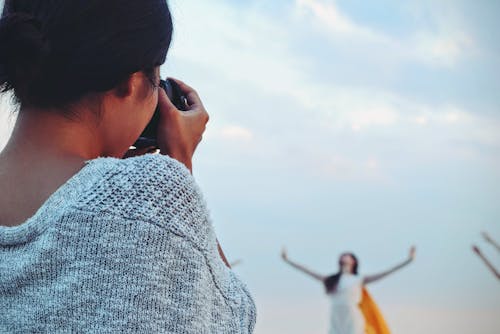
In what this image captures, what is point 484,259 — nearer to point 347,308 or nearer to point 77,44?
point 347,308

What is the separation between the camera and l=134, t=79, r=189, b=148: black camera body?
3.85ft

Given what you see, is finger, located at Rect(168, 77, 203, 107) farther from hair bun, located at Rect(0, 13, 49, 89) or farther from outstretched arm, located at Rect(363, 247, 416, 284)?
outstretched arm, located at Rect(363, 247, 416, 284)

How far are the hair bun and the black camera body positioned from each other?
0.74 ft

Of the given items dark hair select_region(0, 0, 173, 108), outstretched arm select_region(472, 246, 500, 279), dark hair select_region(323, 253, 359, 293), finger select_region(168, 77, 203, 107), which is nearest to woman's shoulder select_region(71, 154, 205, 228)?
dark hair select_region(0, 0, 173, 108)

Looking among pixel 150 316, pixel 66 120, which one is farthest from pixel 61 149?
pixel 150 316

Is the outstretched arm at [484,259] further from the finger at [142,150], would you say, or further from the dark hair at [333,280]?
the finger at [142,150]

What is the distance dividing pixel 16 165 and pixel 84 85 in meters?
0.15

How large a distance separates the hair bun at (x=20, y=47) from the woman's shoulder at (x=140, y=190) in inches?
6.3

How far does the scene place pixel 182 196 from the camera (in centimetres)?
100

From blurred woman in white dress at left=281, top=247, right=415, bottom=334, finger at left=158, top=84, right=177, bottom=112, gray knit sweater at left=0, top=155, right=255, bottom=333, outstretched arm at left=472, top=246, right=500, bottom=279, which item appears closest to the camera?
gray knit sweater at left=0, top=155, right=255, bottom=333

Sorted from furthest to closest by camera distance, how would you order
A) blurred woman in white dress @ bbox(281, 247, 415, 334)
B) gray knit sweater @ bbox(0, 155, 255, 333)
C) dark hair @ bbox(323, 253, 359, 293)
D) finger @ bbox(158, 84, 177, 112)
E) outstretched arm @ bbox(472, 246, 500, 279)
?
dark hair @ bbox(323, 253, 359, 293) < blurred woman in white dress @ bbox(281, 247, 415, 334) < outstretched arm @ bbox(472, 246, 500, 279) < finger @ bbox(158, 84, 177, 112) < gray knit sweater @ bbox(0, 155, 255, 333)

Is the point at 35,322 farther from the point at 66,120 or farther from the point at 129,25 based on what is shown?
the point at 129,25

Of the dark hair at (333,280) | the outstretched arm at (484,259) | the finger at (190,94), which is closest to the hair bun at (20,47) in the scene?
the finger at (190,94)

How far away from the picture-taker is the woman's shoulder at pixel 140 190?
37.7 inches
